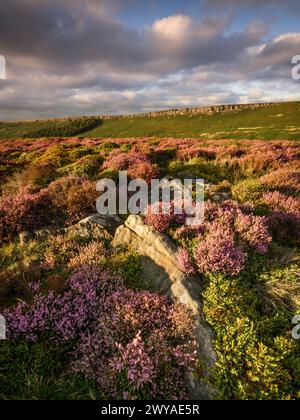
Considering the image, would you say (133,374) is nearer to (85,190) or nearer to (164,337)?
(164,337)

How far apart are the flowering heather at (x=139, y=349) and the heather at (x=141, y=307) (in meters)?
0.02

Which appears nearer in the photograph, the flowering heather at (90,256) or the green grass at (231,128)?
the flowering heather at (90,256)

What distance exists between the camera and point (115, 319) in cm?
416

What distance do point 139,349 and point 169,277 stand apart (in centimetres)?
151

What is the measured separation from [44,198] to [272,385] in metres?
7.05

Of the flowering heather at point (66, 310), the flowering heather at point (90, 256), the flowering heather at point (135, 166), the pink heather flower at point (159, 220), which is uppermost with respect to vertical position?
the flowering heather at point (135, 166)

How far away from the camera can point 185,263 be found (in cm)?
491

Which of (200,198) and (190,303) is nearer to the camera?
(190,303)

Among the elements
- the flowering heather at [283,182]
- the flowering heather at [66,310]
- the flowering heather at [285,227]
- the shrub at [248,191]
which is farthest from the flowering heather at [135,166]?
the flowering heather at [66,310]

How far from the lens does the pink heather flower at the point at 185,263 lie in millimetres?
4867

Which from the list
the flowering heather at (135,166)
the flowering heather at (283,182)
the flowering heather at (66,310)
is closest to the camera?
the flowering heather at (66,310)

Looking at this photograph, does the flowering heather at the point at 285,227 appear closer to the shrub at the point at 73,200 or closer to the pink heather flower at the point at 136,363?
A: the pink heather flower at the point at 136,363

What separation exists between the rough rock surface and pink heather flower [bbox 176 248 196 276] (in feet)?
0.30

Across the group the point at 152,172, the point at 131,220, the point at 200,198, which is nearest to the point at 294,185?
the point at 200,198
